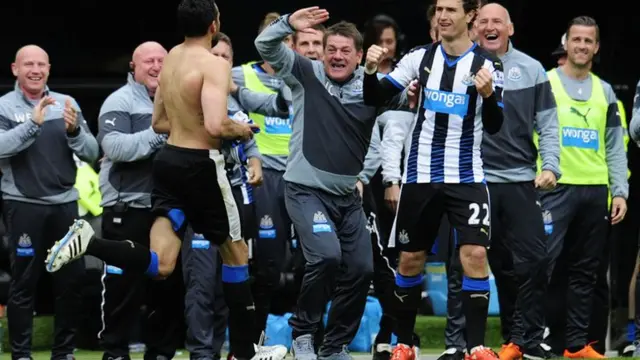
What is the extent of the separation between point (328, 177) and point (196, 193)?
45.0 inches

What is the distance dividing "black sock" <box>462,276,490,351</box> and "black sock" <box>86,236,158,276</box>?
1924 millimetres

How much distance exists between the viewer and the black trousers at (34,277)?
39.4 feet

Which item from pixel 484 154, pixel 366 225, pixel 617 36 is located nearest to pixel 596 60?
pixel 617 36

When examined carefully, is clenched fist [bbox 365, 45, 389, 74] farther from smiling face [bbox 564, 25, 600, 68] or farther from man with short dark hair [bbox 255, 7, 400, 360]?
smiling face [bbox 564, 25, 600, 68]

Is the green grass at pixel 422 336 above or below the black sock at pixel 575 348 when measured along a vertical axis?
below

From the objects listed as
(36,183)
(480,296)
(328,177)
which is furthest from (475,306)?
(36,183)

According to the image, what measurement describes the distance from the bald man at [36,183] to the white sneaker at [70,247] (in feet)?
7.71

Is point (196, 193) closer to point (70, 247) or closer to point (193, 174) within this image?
point (193, 174)

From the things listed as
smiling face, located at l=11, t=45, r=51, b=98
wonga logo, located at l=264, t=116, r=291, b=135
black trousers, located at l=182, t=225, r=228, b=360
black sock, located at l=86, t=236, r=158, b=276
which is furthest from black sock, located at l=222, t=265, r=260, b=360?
smiling face, located at l=11, t=45, r=51, b=98

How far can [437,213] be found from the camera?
10312 mm

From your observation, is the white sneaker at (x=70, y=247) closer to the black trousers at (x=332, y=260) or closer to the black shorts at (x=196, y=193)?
the black shorts at (x=196, y=193)

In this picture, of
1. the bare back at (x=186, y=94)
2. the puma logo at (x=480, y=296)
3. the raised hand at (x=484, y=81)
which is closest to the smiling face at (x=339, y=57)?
the bare back at (x=186, y=94)

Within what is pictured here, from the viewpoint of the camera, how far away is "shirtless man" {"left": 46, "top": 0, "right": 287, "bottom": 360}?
32.3 ft

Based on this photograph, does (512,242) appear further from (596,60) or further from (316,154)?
(596,60)
